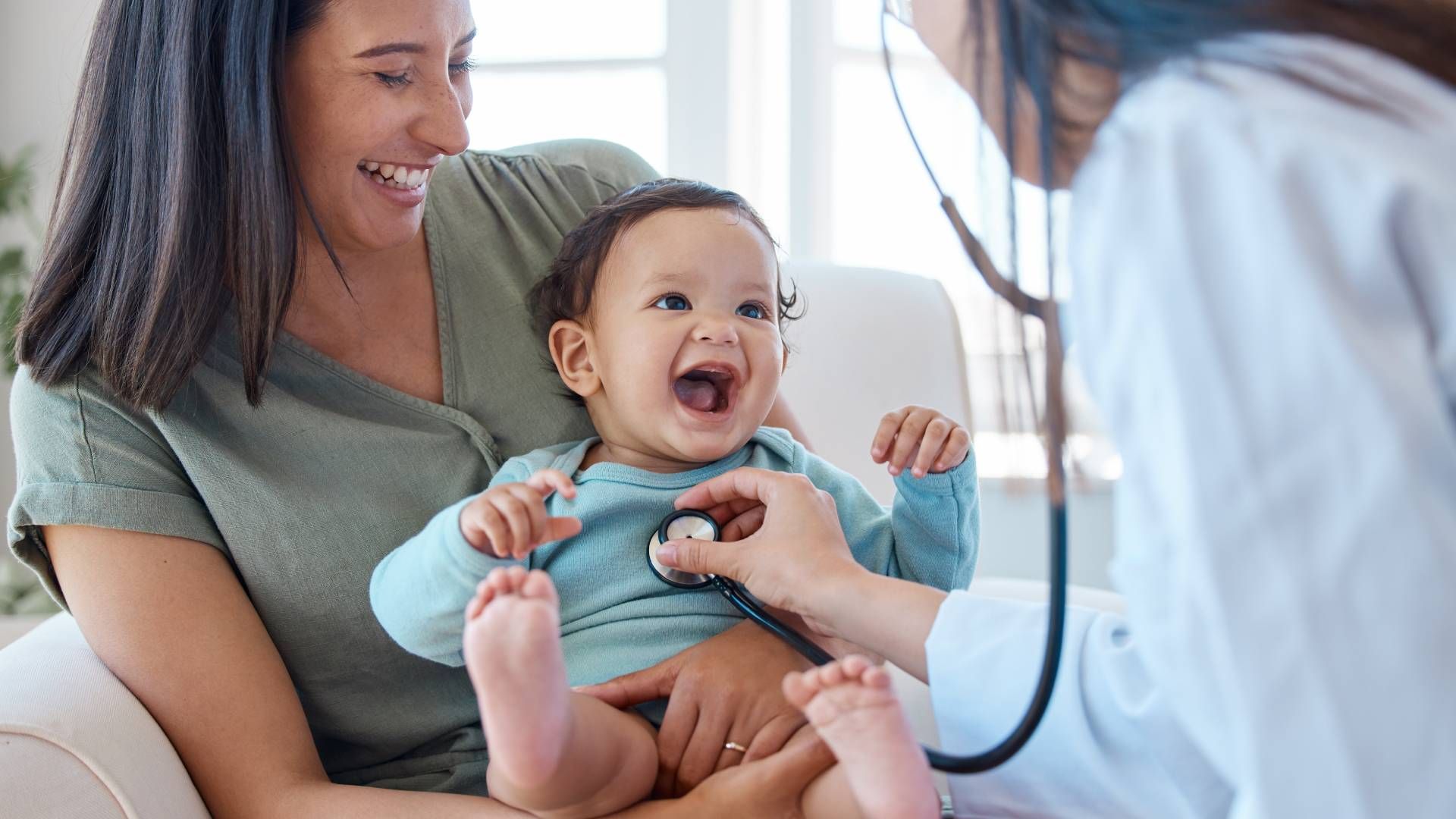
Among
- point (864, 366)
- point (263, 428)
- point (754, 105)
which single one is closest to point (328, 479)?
point (263, 428)

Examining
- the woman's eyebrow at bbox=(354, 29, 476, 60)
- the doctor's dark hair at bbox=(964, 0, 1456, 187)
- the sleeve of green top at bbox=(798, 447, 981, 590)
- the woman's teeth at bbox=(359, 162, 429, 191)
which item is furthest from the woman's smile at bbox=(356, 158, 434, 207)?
the doctor's dark hair at bbox=(964, 0, 1456, 187)

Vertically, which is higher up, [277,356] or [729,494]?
[277,356]

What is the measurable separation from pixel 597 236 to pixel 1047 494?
2.41ft

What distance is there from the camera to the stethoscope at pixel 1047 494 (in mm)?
792

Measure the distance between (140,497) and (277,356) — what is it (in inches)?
8.2

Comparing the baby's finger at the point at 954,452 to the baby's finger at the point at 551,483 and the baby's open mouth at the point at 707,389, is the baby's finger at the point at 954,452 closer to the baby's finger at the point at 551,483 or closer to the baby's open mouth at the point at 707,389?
the baby's open mouth at the point at 707,389

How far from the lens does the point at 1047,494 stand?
84 cm

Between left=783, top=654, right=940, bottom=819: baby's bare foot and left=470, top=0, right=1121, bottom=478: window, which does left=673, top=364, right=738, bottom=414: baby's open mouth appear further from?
left=470, top=0, right=1121, bottom=478: window

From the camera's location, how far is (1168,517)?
69 centimetres

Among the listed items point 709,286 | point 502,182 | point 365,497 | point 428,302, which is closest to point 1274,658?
point 709,286

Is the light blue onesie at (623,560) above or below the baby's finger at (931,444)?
below

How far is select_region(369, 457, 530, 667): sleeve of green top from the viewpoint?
1.08 meters

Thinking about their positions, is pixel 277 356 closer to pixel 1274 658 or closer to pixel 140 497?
pixel 140 497

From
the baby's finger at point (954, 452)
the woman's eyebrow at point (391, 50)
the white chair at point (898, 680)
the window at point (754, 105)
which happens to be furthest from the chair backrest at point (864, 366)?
the window at point (754, 105)
